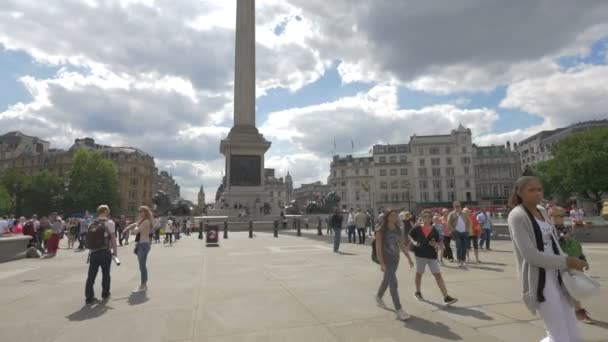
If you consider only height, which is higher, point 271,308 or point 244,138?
point 244,138

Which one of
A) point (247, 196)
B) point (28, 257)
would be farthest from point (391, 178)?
point (28, 257)

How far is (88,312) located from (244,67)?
126 feet

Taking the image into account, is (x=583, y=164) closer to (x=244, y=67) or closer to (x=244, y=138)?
(x=244, y=138)

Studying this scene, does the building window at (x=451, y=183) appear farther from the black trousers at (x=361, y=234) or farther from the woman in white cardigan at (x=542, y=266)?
the woman in white cardigan at (x=542, y=266)

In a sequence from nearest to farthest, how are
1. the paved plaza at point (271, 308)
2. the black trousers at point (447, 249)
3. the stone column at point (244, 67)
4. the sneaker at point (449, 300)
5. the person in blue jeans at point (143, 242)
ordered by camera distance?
the paved plaza at point (271, 308) → the sneaker at point (449, 300) → the person in blue jeans at point (143, 242) → the black trousers at point (447, 249) → the stone column at point (244, 67)

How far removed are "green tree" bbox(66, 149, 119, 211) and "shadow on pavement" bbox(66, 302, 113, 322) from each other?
70766 millimetres

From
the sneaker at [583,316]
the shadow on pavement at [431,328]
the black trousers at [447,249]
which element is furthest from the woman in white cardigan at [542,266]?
the black trousers at [447,249]

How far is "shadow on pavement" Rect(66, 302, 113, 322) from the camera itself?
6.24 metres

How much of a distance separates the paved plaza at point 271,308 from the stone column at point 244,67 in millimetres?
32109

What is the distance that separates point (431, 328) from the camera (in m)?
5.35

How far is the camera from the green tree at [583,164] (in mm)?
45875

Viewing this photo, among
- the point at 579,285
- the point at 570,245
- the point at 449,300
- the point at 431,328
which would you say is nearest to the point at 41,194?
the point at 449,300

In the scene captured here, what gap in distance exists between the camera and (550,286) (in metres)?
3.08

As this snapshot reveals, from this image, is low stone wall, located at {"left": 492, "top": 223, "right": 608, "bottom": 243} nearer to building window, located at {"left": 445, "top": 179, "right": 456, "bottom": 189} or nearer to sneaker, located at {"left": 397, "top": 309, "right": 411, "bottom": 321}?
sneaker, located at {"left": 397, "top": 309, "right": 411, "bottom": 321}
